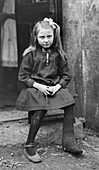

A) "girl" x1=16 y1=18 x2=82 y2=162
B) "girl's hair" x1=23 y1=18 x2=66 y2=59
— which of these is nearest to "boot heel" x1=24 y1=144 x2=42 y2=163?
"girl" x1=16 y1=18 x2=82 y2=162

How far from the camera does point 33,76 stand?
3.59 m

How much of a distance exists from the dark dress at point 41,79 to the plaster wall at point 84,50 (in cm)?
91

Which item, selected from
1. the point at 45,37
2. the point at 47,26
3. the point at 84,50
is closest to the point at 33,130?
the point at 45,37

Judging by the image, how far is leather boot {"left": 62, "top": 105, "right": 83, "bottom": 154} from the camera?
139 inches

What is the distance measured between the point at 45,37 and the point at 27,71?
42 cm

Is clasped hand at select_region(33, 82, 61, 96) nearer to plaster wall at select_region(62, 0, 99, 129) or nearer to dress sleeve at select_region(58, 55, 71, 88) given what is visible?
dress sleeve at select_region(58, 55, 71, 88)

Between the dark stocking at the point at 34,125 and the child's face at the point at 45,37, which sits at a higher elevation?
the child's face at the point at 45,37

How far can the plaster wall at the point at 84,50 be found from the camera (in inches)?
175

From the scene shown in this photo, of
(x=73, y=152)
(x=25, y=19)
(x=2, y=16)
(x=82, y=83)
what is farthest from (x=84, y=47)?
(x=73, y=152)

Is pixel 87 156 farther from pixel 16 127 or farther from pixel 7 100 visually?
pixel 7 100

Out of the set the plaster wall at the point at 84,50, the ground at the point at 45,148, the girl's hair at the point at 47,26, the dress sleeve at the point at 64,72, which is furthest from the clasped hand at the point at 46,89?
the plaster wall at the point at 84,50

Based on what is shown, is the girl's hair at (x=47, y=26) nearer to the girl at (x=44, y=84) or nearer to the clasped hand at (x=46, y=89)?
the girl at (x=44, y=84)

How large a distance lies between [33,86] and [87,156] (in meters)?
1.03

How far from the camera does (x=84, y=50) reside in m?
4.60
